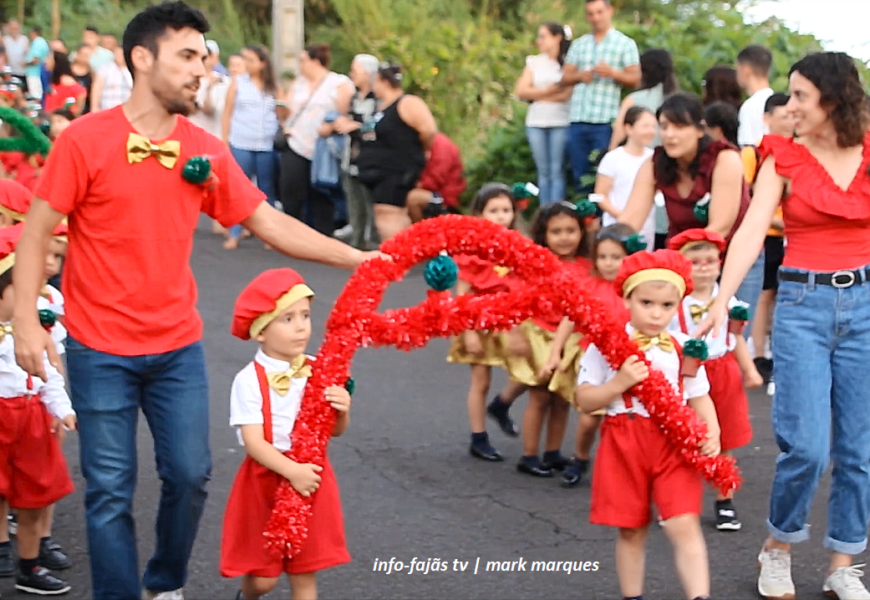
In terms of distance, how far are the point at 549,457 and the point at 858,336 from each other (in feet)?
8.05

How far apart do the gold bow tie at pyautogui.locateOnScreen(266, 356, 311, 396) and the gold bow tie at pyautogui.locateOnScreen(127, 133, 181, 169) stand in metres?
0.84

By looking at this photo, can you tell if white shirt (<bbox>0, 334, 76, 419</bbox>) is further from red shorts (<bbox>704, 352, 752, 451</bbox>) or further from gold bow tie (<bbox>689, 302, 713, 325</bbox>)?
red shorts (<bbox>704, 352, 752, 451</bbox>)

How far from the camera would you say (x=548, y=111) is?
12102 millimetres

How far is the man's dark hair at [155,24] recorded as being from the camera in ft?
15.1

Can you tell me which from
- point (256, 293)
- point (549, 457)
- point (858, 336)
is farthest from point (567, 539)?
point (256, 293)

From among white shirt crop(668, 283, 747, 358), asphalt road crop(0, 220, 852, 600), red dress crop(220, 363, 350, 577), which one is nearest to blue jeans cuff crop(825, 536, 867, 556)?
asphalt road crop(0, 220, 852, 600)

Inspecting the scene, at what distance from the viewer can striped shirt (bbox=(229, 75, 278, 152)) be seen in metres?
14.7

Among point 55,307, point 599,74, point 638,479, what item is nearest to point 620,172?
point 599,74

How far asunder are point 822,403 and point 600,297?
1.68m

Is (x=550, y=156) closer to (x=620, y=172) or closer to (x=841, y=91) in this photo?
(x=620, y=172)

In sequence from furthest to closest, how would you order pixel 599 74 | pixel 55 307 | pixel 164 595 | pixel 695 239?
pixel 599 74 < pixel 695 239 < pixel 55 307 < pixel 164 595

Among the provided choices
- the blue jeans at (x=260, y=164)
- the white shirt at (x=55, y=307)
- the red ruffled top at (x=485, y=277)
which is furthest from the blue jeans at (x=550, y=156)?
the white shirt at (x=55, y=307)

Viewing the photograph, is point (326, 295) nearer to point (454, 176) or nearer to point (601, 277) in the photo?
point (454, 176)

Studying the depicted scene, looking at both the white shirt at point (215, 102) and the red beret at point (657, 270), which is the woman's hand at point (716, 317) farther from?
the white shirt at point (215, 102)
